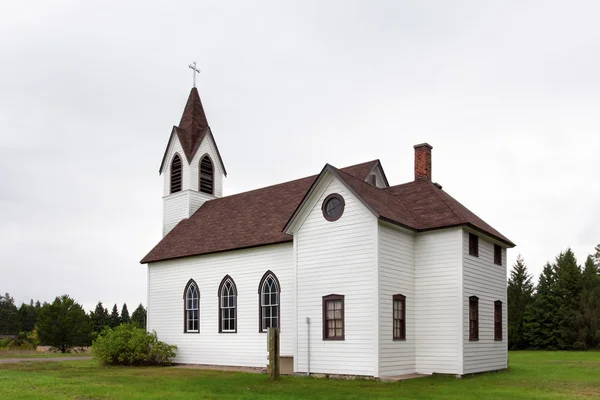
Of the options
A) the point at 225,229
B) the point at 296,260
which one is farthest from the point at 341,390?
the point at 225,229

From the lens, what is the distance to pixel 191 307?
3181cm

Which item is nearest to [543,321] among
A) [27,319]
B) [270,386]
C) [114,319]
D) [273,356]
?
[273,356]

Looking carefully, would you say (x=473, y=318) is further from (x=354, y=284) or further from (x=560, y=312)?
(x=560, y=312)

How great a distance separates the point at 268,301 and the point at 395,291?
6.91m

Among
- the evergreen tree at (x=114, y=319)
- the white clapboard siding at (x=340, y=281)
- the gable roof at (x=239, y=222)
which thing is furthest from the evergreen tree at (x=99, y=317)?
the white clapboard siding at (x=340, y=281)

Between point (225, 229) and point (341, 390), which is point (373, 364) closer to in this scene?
point (341, 390)

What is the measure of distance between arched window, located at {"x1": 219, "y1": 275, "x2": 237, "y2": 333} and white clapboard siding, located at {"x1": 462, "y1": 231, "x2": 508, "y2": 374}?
10923 mm

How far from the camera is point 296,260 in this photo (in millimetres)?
25344

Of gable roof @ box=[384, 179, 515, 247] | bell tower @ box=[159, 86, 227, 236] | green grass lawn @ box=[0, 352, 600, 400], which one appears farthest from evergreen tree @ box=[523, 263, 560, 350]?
bell tower @ box=[159, 86, 227, 236]

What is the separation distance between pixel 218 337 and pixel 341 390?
1234 centimetres

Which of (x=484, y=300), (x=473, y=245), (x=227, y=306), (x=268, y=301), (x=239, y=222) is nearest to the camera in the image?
(x=473, y=245)

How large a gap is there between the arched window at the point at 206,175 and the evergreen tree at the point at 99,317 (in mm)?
64676

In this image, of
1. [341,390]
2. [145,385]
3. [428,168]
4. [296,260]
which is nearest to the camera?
[341,390]

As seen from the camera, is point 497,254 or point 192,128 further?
point 192,128
